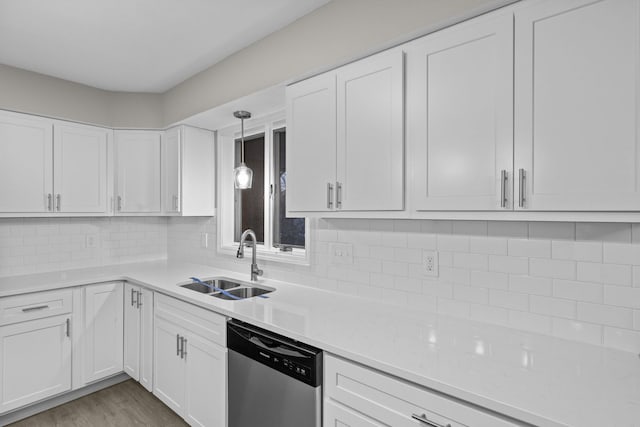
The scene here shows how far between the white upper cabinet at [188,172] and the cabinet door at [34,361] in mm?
1194

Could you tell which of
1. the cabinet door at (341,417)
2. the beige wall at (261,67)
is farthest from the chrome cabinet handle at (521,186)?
the cabinet door at (341,417)

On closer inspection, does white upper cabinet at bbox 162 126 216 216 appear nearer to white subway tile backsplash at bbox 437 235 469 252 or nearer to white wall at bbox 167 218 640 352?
white wall at bbox 167 218 640 352

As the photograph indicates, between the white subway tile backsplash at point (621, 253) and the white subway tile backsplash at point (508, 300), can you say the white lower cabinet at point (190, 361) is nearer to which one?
the white subway tile backsplash at point (508, 300)

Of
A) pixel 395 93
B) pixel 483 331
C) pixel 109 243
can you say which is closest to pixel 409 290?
pixel 483 331

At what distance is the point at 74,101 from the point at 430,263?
3.15 meters

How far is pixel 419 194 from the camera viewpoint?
1.54 meters

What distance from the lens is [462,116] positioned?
1.40 meters

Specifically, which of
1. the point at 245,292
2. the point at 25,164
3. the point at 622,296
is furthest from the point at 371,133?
the point at 25,164

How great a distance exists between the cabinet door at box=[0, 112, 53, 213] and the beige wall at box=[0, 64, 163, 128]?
12 centimetres

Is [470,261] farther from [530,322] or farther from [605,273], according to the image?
[605,273]

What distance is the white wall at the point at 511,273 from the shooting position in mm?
1312

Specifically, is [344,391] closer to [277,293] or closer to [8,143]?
[277,293]

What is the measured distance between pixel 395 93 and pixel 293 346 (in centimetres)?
122

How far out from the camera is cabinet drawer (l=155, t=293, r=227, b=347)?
196 centimetres
